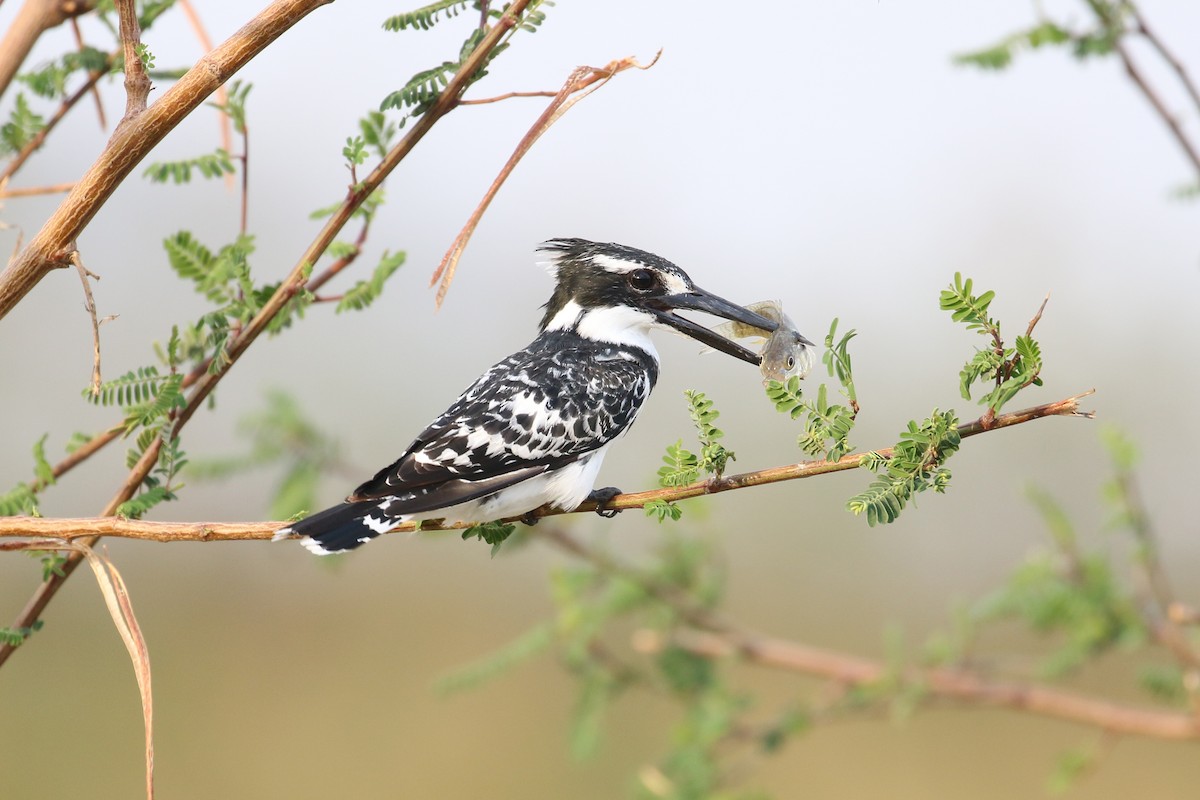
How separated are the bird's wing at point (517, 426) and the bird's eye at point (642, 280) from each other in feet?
0.99

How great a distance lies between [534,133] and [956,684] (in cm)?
240

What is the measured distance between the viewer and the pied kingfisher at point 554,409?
329cm

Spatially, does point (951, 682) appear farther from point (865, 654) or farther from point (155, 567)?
point (155, 567)

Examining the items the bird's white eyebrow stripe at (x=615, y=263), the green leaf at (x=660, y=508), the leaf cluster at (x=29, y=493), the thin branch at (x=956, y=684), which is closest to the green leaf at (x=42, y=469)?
the leaf cluster at (x=29, y=493)

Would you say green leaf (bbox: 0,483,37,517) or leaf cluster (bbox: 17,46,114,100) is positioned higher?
leaf cluster (bbox: 17,46,114,100)

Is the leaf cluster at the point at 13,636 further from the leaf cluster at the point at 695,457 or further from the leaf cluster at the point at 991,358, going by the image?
the leaf cluster at the point at 991,358

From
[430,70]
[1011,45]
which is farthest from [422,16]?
[1011,45]

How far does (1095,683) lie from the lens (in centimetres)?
1029

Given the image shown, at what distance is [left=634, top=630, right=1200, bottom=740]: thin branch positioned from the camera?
3078mm

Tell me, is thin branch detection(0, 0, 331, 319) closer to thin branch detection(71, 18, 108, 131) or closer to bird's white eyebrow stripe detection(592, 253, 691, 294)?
thin branch detection(71, 18, 108, 131)

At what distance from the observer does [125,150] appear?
1632 millimetres

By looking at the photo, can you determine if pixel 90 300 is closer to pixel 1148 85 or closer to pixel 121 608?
pixel 121 608

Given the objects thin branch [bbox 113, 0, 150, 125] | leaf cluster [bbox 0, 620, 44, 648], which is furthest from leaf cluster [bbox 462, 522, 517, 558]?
thin branch [bbox 113, 0, 150, 125]

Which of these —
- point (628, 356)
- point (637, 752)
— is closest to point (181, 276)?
point (628, 356)
